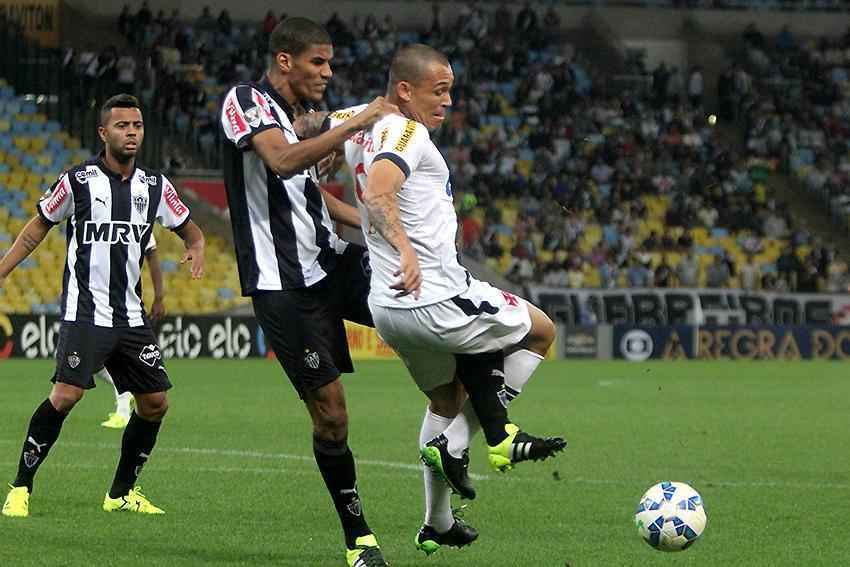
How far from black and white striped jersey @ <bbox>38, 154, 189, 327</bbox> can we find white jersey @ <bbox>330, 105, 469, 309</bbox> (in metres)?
2.35

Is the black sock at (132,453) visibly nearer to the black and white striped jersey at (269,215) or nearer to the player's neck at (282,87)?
the black and white striped jersey at (269,215)

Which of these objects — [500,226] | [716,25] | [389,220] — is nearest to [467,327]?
[389,220]

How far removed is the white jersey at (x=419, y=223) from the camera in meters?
7.00

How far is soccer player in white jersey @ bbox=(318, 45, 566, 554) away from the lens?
6.90 meters

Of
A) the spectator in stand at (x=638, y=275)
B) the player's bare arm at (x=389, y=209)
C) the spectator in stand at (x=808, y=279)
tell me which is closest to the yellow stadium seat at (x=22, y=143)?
the spectator in stand at (x=638, y=275)

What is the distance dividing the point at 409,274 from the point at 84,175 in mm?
3180

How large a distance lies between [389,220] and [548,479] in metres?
4.73

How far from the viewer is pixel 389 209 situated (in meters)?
6.73

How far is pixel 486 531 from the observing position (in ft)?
27.8

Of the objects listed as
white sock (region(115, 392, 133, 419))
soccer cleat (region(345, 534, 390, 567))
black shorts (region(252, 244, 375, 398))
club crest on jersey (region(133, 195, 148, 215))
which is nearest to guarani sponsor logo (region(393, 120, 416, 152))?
black shorts (region(252, 244, 375, 398))

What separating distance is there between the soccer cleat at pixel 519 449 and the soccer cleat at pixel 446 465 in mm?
179

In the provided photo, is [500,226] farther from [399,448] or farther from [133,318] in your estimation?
[133,318]

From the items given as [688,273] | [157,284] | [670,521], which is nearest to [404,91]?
[670,521]

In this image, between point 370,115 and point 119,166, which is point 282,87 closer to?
point 370,115
